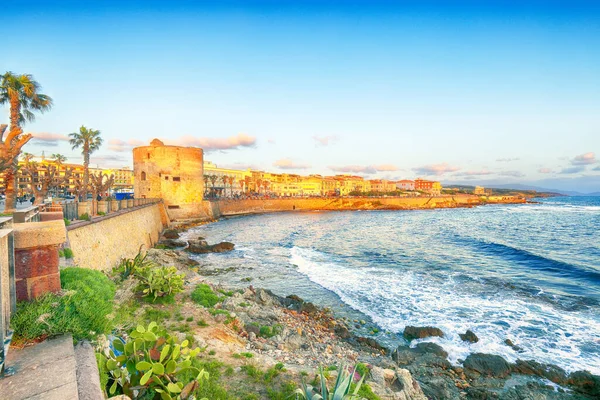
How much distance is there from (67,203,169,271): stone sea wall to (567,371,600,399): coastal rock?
13827 mm

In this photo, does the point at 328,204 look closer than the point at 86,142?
No

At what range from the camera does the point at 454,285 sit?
1566cm

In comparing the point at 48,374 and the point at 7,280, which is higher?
the point at 7,280

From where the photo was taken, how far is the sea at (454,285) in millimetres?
9914

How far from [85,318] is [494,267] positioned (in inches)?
851

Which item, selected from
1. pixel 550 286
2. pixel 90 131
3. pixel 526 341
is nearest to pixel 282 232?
pixel 90 131

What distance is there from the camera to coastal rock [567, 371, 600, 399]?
745cm

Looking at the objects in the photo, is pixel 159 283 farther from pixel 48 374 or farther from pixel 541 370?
pixel 541 370

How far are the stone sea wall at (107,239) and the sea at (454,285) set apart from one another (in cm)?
457

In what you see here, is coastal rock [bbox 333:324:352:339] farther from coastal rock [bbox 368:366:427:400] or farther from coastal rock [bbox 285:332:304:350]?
coastal rock [bbox 368:366:427:400]

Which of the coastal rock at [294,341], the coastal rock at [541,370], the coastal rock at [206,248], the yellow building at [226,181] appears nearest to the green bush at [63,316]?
the coastal rock at [294,341]

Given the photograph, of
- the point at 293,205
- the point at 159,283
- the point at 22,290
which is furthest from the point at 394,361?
the point at 293,205

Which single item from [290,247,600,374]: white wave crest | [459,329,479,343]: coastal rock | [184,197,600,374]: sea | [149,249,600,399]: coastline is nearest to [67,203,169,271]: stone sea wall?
[184,197,600,374]: sea

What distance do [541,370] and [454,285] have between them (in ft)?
25.1
